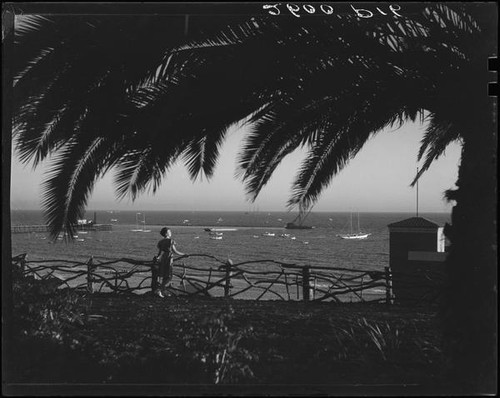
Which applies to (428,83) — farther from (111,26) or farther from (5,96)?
(5,96)

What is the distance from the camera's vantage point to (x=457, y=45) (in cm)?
359

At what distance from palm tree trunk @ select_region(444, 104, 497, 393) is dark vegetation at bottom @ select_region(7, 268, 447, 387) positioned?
0.30 metres

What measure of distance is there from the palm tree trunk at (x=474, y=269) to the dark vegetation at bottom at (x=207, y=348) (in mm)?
302

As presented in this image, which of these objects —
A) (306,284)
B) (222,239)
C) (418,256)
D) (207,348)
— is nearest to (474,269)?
(418,256)

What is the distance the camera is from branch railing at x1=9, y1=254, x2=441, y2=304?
5492 millimetres

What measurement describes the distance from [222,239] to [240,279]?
1.20 m

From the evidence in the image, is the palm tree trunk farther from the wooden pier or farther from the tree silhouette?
the wooden pier

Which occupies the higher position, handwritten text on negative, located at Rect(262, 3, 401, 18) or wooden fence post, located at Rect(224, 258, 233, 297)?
handwritten text on negative, located at Rect(262, 3, 401, 18)

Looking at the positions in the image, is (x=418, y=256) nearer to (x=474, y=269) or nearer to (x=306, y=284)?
(x=474, y=269)

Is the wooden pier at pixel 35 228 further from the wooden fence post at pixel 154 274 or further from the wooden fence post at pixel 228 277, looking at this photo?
the wooden fence post at pixel 228 277

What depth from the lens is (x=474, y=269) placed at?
3322 millimetres

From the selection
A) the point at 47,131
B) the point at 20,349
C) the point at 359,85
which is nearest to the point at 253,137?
the point at 359,85

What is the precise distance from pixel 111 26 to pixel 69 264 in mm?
2754

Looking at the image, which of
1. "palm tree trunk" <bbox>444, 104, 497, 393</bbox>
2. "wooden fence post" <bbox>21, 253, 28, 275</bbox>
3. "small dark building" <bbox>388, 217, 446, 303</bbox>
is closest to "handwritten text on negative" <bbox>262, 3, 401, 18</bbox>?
"palm tree trunk" <bbox>444, 104, 497, 393</bbox>
